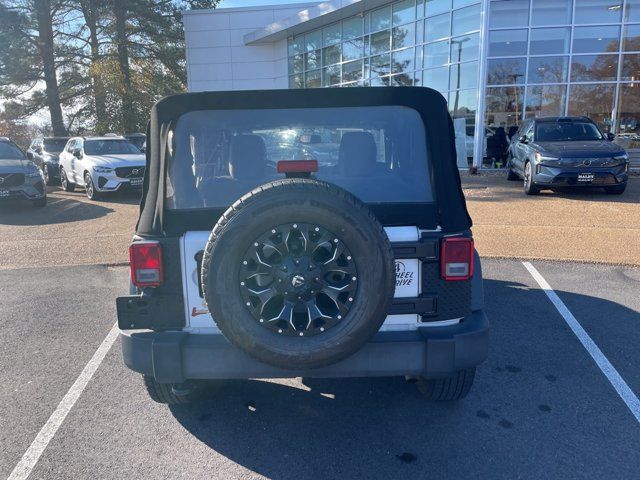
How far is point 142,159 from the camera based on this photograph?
14172 mm

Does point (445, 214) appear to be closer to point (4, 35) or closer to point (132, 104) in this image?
point (132, 104)

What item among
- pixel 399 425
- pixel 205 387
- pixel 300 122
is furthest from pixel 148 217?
pixel 399 425

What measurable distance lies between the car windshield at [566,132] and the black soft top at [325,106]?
10383 mm

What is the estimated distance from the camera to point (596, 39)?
16312 mm

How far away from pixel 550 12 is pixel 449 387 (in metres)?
16.4

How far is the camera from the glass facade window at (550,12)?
53.2 ft

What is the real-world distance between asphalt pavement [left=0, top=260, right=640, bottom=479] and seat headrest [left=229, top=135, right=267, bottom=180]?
1.55 meters

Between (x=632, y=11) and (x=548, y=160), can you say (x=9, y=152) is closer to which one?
(x=548, y=160)

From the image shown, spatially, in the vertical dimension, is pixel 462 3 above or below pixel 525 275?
above

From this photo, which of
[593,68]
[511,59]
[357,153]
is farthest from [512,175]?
[357,153]

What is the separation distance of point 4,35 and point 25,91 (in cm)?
357

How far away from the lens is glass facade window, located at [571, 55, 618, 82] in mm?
16422

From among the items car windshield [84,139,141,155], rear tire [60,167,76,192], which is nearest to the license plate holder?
car windshield [84,139,141,155]

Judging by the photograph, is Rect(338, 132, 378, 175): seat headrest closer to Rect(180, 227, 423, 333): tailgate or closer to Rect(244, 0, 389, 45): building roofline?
Rect(180, 227, 423, 333): tailgate
